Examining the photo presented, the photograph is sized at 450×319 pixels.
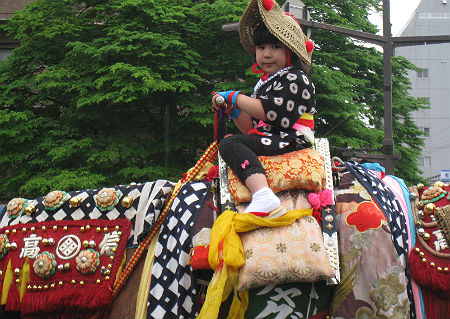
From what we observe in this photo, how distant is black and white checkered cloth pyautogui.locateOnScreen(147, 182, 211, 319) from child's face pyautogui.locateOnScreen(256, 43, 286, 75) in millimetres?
938

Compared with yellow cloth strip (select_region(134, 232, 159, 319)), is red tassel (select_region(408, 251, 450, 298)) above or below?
above

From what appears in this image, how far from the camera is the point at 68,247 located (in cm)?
296

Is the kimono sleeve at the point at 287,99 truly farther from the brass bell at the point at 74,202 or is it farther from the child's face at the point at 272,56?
the brass bell at the point at 74,202

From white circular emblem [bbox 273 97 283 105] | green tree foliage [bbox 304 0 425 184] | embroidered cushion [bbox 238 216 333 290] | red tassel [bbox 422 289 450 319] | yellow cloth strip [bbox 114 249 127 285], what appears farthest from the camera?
green tree foliage [bbox 304 0 425 184]

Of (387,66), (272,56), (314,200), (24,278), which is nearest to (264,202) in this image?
(314,200)

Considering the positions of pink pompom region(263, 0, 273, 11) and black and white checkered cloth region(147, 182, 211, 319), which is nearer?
black and white checkered cloth region(147, 182, 211, 319)

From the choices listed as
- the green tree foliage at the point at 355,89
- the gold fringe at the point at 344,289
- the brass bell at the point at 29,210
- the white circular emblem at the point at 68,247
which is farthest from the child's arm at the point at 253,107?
the green tree foliage at the point at 355,89

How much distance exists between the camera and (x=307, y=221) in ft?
8.81

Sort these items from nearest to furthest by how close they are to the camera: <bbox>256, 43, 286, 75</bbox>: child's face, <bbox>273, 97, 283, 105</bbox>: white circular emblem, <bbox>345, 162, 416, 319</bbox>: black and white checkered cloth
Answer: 1. <bbox>345, 162, 416, 319</bbox>: black and white checkered cloth
2. <bbox>273, 97, 283, 105</bbox>: white circular emblem
3. <bbox>256, 43, 286, 75</bbox>: child's face

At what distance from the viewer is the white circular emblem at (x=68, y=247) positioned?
2.94m

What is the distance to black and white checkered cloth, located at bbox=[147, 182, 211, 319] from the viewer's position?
2736mm

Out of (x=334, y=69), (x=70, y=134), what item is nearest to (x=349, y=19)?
(x=334, y=69)

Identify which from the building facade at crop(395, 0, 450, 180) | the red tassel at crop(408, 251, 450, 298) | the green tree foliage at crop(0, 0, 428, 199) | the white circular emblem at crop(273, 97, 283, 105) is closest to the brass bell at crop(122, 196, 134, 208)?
the white circular emblem at crop(273, 97, 283, 105)

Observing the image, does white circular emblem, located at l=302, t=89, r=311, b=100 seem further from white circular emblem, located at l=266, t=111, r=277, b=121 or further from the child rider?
white circular emblem, located at l=266, t=111, r=277, b=121
